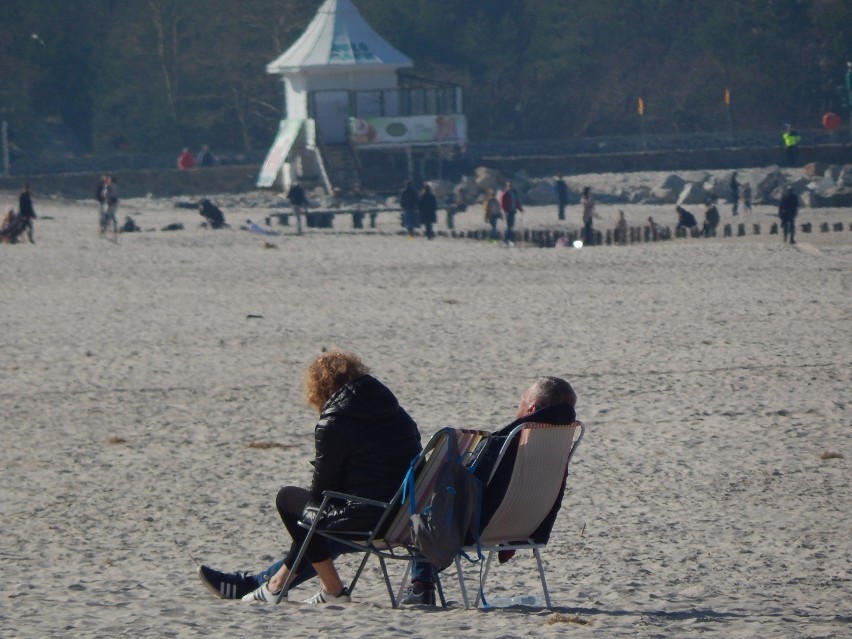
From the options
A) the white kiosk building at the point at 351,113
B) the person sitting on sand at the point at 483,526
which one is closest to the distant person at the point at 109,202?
the white kiosk building at the point at 351,113

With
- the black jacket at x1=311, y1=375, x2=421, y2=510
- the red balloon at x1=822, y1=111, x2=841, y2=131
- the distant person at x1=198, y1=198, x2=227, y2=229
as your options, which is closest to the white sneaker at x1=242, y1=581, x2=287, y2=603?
the black jacket at x1=311, y1=375, x2=421, y2=510

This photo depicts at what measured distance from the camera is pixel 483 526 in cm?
554

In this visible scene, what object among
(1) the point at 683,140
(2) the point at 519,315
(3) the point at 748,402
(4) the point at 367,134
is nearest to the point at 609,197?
(4) the point at 367,134

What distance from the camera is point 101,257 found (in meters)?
25.1

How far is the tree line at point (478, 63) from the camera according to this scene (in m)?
61.0

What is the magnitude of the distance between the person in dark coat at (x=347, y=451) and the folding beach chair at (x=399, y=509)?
47 millimetres

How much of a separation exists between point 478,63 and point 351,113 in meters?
19.9

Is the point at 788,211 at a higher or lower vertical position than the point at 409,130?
lower

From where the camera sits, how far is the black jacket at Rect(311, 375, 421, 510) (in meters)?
5.60

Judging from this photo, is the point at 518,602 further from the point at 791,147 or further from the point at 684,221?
the point at 791,147

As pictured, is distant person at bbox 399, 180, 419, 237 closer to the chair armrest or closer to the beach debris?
the beach debris

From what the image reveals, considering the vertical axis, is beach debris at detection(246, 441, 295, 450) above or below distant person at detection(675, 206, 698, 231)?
below

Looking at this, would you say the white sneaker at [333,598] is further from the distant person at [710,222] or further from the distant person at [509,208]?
the distant person at [710,222]

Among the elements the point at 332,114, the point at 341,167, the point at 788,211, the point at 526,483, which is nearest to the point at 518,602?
the point at 526,483
